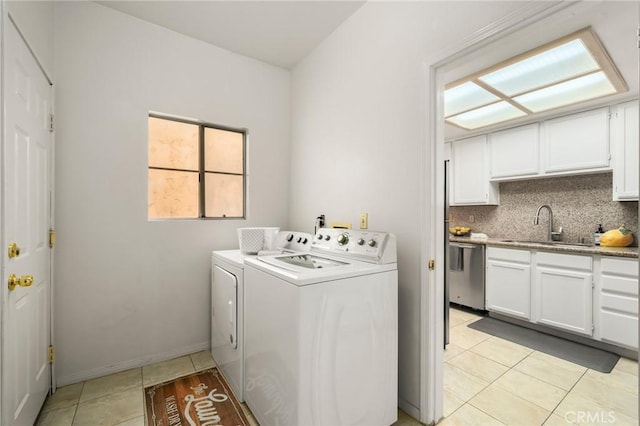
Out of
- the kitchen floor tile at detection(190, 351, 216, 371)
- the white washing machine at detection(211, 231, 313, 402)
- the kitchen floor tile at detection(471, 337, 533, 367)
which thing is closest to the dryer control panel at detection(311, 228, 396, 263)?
the white washing machine at detection(211, 231, 313, 402)

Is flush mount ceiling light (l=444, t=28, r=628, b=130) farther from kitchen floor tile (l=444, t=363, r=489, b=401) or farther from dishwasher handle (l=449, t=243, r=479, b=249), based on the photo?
kitchen floor tile (l=444, t=363, r=489, b=401)

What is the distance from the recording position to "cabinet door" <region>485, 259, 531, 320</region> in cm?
302

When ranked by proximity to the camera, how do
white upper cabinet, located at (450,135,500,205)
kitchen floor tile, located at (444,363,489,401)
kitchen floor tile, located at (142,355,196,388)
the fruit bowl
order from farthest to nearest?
the fruit bowl, white upper cabinet, located at (450,135,500,205), kitchen floor tile, located at (142,355,196,388), kitchen floor tile, located at (444,363,489,401)

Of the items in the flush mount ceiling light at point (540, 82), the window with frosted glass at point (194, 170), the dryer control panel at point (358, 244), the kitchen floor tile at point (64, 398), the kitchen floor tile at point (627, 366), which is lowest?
the kitchen floor tile at point (627, 366)

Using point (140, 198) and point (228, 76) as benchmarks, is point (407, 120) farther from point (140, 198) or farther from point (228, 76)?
point (140, 198)

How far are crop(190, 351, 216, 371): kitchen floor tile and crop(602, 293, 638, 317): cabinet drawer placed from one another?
11.2ft

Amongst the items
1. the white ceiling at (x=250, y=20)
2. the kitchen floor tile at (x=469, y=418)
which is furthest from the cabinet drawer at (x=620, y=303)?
the white ceiling at (x=250, y=20)

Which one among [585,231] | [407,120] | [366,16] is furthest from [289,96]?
[585,231]

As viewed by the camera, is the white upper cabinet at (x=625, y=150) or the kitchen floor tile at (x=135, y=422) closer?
the kitchen floor tile at (x=135, y=422)

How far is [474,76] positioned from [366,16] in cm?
96

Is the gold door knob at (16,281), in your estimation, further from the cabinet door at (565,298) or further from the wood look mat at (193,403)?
the cabinet door at (565,298)

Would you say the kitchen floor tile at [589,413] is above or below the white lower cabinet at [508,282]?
below

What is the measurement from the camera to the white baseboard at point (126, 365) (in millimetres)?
1955

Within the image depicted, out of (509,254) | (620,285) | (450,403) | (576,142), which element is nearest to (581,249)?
(620,285)
